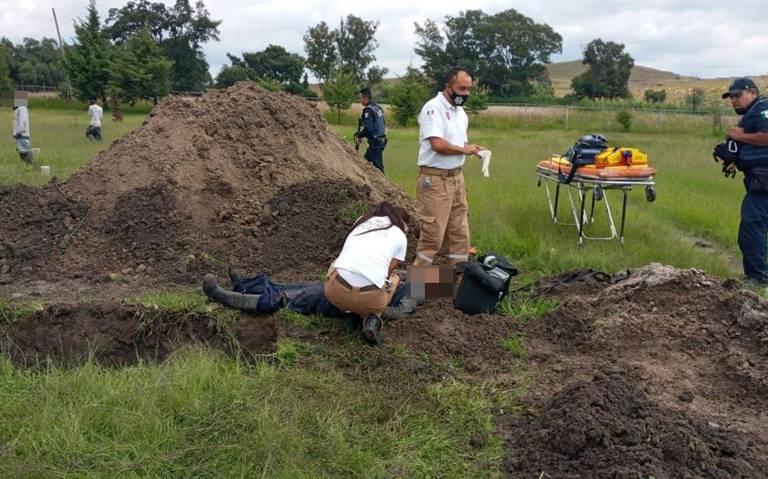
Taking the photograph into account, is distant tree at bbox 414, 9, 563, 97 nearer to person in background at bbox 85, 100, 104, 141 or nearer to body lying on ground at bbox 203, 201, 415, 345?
person in background at bbox 85, 100, 104, 141

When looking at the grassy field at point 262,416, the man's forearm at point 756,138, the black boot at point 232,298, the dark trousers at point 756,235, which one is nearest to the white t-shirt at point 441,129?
the grassy field at point 262,416

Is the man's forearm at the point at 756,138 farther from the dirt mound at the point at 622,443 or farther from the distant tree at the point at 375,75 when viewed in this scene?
the distant tree at the point at 375,75

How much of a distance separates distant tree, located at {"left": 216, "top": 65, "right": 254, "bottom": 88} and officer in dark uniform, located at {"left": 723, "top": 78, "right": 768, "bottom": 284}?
48.1 meters

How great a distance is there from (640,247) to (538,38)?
184ft

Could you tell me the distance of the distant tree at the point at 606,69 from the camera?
55312 millimetres

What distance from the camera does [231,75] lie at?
5238 cm

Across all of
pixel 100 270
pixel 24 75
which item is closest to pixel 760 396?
pixel 100 270

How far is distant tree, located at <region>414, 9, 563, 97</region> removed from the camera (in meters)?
55.9

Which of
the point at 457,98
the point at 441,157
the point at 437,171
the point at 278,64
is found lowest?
the point at 437,171

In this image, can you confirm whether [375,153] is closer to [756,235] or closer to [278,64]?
[756,235]

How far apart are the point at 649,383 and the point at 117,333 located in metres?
3.79

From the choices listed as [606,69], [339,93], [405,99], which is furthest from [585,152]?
[606,69]

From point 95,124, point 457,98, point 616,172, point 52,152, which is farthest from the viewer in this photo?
point 95,124

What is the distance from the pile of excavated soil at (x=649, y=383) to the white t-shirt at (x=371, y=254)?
1.25m
